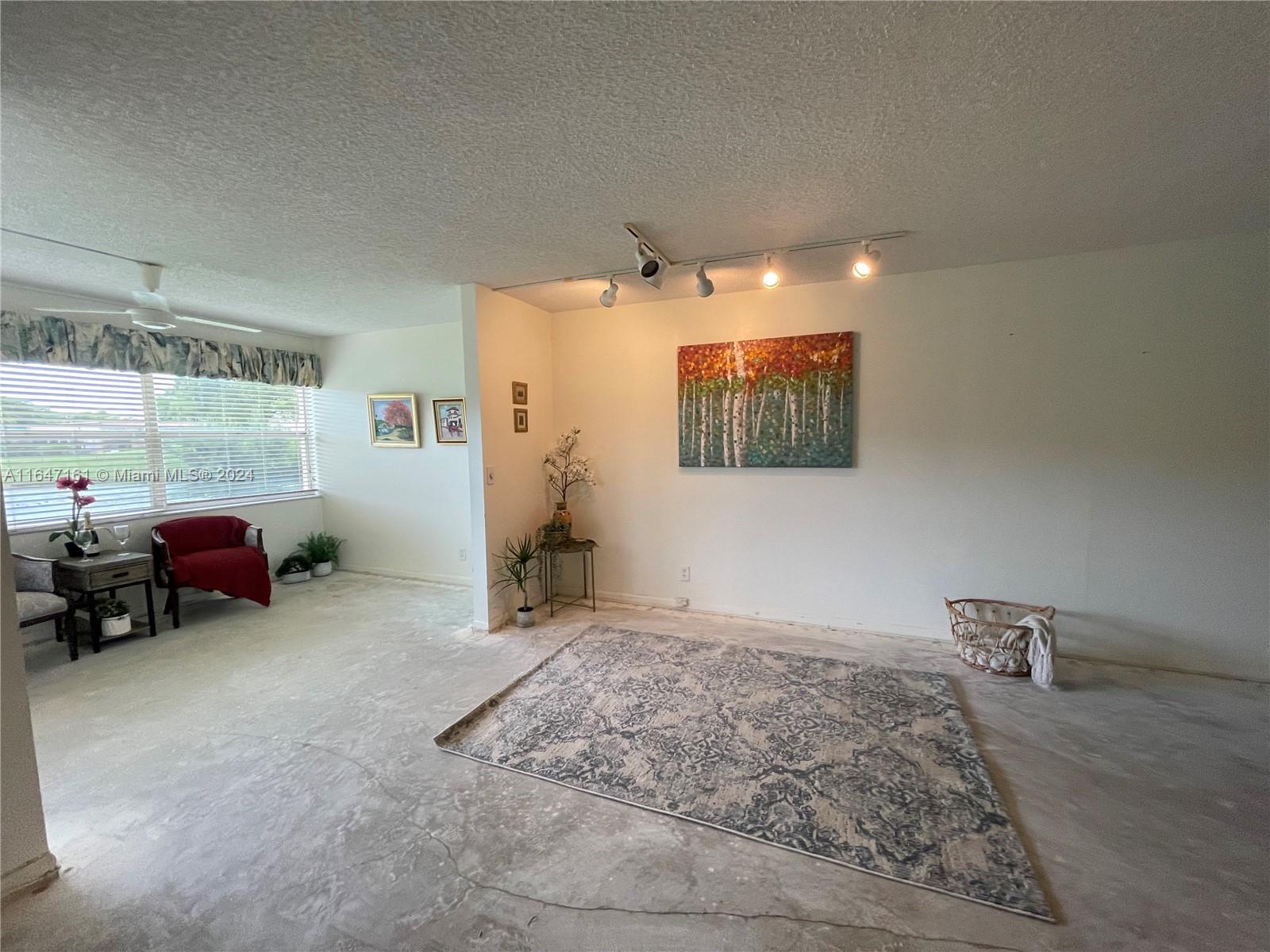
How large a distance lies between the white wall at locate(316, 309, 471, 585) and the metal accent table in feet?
3.34

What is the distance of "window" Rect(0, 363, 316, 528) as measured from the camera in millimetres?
3395

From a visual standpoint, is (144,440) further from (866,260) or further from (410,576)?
(866,260)

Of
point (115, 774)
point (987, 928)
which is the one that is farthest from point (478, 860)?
point (115, 774)

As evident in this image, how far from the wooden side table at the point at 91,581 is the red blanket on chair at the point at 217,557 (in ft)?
1.07

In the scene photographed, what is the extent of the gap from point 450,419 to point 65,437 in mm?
2621

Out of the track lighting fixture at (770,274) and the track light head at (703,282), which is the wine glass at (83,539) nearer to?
the track light head at (703,282)

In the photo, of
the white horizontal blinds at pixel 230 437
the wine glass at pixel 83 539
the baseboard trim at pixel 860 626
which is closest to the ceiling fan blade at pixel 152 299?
the white horizontal blinds at pixel 230 437

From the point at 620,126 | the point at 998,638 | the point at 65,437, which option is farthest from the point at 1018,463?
the point at 65,437

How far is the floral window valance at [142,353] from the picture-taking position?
10.8 ft

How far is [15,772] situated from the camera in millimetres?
1514

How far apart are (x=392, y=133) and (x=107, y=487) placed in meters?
4.08

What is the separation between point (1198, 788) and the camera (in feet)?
6.21

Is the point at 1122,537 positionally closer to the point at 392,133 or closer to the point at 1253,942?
the point at 1253,942

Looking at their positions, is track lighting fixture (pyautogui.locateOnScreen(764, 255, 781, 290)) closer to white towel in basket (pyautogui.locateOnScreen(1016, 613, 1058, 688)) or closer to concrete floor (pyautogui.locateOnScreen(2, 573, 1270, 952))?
white towel in basket (pyautogui.locateOnScreen(1016, 613, 1058, 688))
